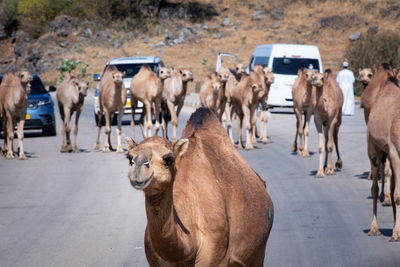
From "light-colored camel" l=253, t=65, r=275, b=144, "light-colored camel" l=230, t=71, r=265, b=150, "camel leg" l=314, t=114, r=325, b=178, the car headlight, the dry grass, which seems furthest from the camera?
the dry grass

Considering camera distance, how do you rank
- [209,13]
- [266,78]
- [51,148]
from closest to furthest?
[51,148] → [266,78] → [209,13]

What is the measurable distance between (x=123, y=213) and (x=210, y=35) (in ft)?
203

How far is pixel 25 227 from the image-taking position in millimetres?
10305

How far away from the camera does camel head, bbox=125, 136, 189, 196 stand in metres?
3.46

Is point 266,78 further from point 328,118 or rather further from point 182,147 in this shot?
point 182,147

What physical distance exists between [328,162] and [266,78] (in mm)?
7831

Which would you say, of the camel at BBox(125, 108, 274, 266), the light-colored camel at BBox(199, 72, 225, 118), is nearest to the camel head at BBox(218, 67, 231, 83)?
the light-colored camel at BBox(199, 72, 225, 118)

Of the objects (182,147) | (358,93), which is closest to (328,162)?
(182,147)

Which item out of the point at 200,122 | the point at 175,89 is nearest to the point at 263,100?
the point at 175,89

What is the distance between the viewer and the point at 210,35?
7225 centimetres

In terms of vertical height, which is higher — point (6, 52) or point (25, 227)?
point (25, 227)

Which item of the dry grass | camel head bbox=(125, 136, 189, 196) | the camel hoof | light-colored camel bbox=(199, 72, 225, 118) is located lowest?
the dry grass

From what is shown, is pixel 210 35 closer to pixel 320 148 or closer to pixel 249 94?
pixel 249 94

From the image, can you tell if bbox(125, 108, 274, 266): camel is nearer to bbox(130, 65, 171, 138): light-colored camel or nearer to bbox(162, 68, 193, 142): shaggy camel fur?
bbox(130, 65, 171, 138): light-colored camel
